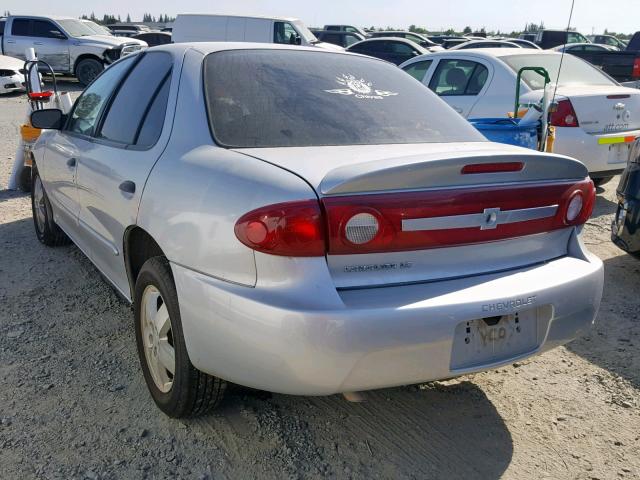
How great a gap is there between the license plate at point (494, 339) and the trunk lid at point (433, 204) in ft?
0.65

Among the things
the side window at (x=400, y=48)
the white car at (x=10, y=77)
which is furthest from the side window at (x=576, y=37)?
the white car at (x=10, y=77)

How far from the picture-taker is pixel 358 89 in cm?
311

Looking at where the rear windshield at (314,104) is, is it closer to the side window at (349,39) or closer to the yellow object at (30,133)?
the yellow object at (30,133)

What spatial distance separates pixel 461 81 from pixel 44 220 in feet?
16.7

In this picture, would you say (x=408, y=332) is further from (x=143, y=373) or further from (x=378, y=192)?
(x=143, y=373)

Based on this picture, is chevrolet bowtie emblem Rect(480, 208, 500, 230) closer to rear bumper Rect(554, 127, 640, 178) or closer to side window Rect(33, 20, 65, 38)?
rear bumper Rect(554, 127, 640, 178)

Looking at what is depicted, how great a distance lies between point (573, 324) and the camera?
8.29ft

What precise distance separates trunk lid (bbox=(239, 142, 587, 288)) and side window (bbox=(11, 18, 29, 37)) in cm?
1853

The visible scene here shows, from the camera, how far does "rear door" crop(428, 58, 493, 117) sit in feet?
24.1

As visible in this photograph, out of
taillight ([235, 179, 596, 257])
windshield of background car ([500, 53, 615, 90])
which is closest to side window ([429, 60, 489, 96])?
windshield of background car ([500, 53, 615, 90])

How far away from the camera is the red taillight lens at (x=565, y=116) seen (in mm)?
6121

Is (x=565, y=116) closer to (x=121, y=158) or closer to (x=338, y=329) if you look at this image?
(x=121, y=158)

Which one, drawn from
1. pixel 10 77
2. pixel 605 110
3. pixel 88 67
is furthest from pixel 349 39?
pixel 605 110

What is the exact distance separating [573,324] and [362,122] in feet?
4.11
